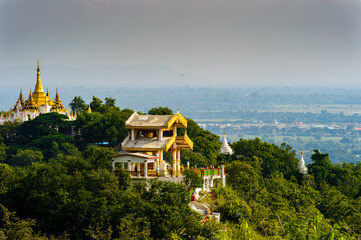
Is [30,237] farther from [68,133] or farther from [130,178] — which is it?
[68,133]

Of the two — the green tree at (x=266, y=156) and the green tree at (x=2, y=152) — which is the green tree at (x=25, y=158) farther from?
the green tree at (x=266, y=156)

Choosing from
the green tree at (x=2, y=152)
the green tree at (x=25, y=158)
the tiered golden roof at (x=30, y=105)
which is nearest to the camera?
the green tree at (x=25, y=158)

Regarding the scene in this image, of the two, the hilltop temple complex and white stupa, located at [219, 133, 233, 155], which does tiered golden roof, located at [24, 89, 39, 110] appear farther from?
white stupa, located at [219, 133, 233, 155]

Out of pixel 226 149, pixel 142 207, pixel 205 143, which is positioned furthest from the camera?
pixel 226 149

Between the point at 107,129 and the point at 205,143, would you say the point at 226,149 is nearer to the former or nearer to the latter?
the point at 205,143

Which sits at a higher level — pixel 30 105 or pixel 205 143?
pixel 30 105

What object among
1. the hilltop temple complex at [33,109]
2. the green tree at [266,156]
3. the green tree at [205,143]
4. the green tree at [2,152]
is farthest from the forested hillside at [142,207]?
the hilltop temple complex at [33,109]

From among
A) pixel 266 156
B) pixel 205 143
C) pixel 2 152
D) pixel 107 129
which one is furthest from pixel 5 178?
pixel 2 152

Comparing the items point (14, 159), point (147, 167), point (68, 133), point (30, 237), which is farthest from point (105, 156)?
point (68, 133)

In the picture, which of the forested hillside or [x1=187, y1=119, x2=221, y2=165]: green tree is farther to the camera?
[x1=187, y1=119, x2=221, y2=165]: green tree

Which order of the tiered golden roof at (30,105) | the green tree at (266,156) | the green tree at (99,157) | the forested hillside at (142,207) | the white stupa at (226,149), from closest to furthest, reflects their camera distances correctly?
the forested hillside at (142,207) → the green tree at (99,157) → the green tree at (266,156) → the white stupa at (226,149) → the tiered golden roof at (30,105)

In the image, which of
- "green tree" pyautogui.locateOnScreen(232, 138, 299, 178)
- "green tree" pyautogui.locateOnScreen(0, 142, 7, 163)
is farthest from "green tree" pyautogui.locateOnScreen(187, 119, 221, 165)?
"green tree" pyautogui.locateOnScreen(0, 142, 7, 163)
